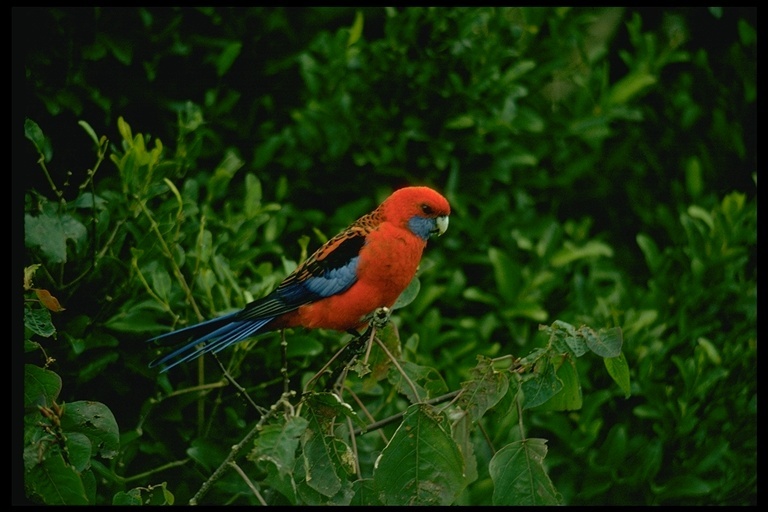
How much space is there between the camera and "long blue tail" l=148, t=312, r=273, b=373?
260 centimetres

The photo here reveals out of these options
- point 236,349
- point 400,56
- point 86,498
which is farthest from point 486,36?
point 86,498

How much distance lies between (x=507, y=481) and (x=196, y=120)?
1626 mm

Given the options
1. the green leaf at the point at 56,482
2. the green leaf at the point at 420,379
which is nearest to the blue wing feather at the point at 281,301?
the green leaf at the point at 420,379

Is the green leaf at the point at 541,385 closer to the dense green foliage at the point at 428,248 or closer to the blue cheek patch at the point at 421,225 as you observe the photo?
the dense green foliage at the point at 428,248

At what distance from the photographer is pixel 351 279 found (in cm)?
287

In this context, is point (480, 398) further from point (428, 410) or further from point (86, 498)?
point (86, 498)

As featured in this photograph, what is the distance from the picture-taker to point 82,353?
267cm

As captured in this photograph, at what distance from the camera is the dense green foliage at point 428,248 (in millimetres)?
2191

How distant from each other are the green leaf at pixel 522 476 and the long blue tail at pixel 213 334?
887mm

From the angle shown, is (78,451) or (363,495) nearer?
(78,451)

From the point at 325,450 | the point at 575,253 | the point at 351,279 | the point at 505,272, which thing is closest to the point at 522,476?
the point at 325,450

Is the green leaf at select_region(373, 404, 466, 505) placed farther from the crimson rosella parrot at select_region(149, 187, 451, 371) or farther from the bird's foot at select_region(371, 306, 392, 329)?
the crimson rosella parrot at select_region(149, 187, 451, 371)

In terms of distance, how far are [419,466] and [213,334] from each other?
84cm

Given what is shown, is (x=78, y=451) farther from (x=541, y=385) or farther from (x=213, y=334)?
(x=541, y=385)
